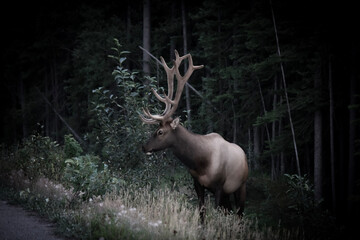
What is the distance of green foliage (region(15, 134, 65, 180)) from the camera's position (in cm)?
863

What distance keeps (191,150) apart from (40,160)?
17.2 feet

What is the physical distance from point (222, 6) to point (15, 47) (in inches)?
692

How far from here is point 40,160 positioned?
29.3ft

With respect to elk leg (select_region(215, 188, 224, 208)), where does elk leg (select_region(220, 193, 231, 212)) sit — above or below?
below

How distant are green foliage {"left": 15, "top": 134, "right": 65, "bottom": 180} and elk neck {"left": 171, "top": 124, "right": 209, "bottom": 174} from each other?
3.97 meters

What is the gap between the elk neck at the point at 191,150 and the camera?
5.66m

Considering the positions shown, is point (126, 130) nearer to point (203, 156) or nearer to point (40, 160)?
point (203, 156)

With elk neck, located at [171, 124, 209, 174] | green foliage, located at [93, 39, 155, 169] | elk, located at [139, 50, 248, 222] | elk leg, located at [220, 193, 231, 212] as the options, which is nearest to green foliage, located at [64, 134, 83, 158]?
green foliage, located at [93, 39, 155, 169]

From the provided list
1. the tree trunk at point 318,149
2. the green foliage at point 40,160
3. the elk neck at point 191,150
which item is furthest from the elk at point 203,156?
the green foliage at point 40,160

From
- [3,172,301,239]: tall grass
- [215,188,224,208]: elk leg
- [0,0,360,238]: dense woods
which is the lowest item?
[3,172,301,239]: tall grass

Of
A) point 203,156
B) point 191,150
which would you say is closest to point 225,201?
point 203,156

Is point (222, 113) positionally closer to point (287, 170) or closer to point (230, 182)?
point (287, 170)

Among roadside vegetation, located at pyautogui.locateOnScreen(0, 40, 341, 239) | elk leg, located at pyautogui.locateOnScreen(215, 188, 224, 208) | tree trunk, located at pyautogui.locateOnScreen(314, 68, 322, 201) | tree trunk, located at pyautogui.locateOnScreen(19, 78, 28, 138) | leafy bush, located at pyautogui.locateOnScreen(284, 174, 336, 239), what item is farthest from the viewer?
tree trunk, located at pyautogui.locateOnScreen(19, 78, 28, 138)

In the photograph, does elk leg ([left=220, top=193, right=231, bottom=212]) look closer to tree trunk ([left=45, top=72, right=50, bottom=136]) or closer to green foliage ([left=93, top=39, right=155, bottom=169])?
green foliage ([left=93, top=39, right=155, bottom=169])
